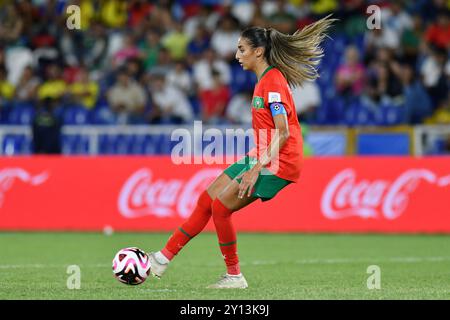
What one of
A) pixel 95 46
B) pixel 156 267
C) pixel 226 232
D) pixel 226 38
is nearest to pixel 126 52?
pixel 95 46

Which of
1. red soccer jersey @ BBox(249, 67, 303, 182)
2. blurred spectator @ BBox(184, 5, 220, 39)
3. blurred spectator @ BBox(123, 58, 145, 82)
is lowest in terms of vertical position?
red soccer jersey @ BBox(249, 67, 303, 182)

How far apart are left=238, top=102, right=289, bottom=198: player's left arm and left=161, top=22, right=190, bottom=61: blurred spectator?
11939 millimetres

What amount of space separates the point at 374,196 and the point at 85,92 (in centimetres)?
631

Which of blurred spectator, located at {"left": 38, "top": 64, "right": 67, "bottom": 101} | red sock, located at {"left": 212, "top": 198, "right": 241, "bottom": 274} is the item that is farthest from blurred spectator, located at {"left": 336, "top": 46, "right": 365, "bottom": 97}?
red sock, located at {"left": 212, "top": 198, "right": 241, "bottom": 274}

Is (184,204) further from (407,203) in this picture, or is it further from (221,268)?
(221,268)

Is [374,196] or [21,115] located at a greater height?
[21,115]

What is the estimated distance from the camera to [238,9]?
2130cm

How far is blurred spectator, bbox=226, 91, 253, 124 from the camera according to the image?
18.6 metres

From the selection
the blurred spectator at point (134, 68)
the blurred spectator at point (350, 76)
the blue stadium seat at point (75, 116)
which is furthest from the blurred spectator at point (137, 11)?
the blurred spectator at point (350, 76)

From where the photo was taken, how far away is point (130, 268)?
8602 millimetres

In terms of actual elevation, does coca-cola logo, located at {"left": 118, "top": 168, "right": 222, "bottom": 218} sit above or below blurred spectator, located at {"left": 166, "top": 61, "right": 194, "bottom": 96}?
below

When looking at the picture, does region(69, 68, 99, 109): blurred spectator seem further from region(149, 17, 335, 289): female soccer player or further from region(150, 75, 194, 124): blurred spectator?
region(149, 17, 335, 289): female soccer player

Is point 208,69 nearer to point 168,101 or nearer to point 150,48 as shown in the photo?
point 168,101
